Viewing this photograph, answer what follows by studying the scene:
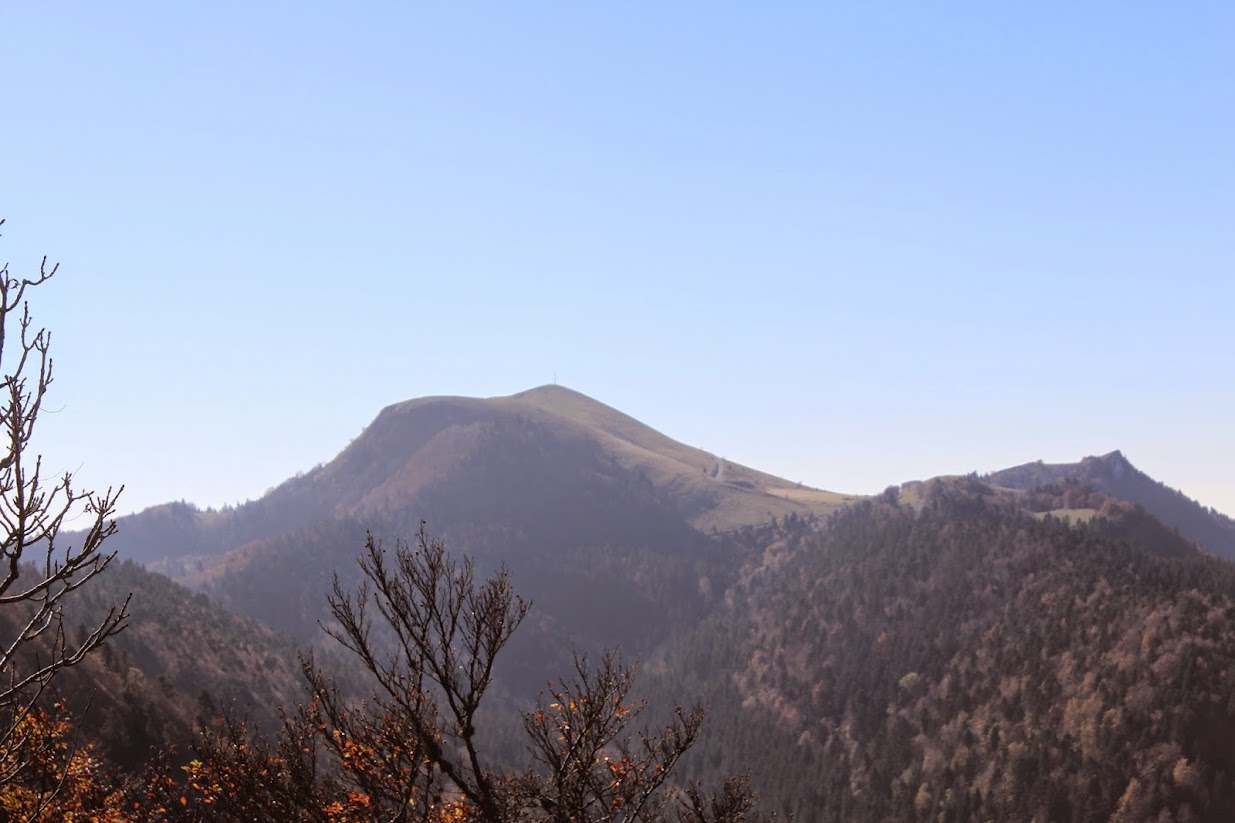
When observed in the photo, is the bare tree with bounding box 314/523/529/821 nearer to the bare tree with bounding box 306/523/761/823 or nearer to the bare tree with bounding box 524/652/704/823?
the bare tree with bounding box 306/523/761/823

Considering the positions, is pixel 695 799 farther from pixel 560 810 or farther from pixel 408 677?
pixel 408 677

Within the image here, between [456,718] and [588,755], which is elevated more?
[456,718]

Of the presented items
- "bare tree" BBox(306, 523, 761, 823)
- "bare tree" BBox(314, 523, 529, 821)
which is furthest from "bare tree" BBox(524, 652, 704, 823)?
"bare tree" BBox(314, 523, 529, 821)

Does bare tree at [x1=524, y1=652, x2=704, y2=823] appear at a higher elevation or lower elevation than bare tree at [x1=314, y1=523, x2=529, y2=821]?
lower

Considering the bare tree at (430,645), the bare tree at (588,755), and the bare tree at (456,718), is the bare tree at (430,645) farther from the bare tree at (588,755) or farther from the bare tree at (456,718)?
the bare tree at (588,755)

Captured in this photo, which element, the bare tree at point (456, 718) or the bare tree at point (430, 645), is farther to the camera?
the bare tree at point (456, 718)

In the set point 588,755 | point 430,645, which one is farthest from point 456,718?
point 588,755

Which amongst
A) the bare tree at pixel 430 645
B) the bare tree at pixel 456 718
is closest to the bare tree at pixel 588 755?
the bare tree at pixel 456 718

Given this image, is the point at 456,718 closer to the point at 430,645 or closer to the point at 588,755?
the point at 430,645

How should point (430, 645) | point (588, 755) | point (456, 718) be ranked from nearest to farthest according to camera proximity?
point (456, 718) → point (430, 645) → point (588, 755)

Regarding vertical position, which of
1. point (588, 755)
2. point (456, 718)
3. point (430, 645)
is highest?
point (430, 645)

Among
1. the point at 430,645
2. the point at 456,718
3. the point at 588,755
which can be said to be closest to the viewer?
the point at 456,718

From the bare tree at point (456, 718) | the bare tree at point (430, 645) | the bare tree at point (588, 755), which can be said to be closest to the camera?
the bare tree at point (430, 645)

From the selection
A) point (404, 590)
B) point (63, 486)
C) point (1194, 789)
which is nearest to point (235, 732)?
point (404, 590)
